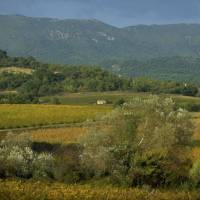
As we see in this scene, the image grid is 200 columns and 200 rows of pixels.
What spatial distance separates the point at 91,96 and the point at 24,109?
71.3 meters

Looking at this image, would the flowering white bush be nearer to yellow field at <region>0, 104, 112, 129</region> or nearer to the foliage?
the foliage

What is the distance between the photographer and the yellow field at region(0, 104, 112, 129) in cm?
8912

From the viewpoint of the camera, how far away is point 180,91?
196375 mm

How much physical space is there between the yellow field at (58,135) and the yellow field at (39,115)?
591 cm

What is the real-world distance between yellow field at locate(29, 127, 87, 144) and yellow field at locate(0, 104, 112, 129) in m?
5.91

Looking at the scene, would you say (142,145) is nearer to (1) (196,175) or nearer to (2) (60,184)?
(1) (196,175)

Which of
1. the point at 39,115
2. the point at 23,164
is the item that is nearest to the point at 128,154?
the point at 23,164

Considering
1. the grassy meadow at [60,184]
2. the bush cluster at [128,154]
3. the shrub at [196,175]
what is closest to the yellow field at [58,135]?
the grassy meadow at [60,184]

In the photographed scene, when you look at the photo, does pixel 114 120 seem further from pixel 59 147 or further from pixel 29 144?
pixel 59 147

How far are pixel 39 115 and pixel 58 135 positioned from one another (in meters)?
21.6

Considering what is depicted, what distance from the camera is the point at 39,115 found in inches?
3816

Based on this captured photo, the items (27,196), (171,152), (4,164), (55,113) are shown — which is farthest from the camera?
(55,113)

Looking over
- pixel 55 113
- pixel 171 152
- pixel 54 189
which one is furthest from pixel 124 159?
pixel 55 113

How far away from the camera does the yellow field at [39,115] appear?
89125 millimetres
